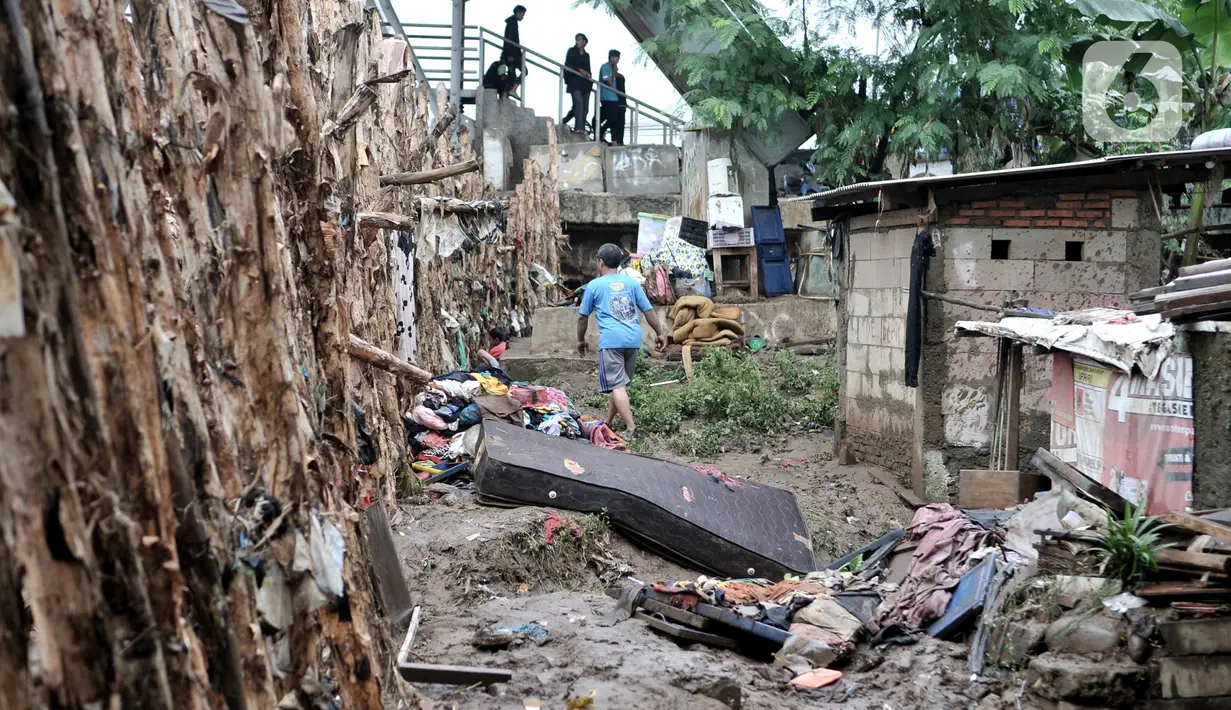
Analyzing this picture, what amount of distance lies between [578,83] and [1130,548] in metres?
18.4

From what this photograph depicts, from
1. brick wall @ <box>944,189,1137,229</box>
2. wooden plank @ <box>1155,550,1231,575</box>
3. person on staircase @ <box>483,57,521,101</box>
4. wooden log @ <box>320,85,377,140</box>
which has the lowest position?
wooden plank @ <box>1155,550,1231,575</box>

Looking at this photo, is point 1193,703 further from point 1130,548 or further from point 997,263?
point 997,263

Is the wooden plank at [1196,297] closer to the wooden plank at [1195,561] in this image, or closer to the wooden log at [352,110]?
the wooden plank at [1195,561]

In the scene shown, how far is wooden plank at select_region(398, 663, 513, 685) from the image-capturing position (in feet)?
15.1

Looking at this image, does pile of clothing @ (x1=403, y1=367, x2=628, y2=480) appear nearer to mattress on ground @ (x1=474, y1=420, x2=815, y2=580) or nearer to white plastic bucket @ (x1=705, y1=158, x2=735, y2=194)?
mattress on ground @ (x1=474, y1=420, x2=815, y2=580)

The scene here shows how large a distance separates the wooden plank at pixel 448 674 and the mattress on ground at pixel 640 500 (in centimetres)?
266

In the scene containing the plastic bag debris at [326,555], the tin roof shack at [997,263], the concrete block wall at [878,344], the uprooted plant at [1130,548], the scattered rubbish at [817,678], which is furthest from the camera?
the concrete block wall at [878,344]

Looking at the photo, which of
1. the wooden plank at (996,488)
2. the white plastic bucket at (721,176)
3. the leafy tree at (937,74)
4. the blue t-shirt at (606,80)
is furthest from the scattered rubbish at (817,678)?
the blue t-shirt at (606,80)

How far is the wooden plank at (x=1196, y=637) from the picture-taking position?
15.4 feet

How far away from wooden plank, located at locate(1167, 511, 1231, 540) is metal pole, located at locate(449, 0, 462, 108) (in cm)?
1761

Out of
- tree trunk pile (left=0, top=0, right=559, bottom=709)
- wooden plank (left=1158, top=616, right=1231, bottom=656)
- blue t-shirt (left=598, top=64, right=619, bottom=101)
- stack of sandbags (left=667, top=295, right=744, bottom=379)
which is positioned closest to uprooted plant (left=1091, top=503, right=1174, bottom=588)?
wooden plank (left=1158, top=616, right=1231, bottom=656)

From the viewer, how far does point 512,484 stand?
7305 millimetres

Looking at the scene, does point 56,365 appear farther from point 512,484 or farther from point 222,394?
point 512,484

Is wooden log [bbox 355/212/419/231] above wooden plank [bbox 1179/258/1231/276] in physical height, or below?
above
